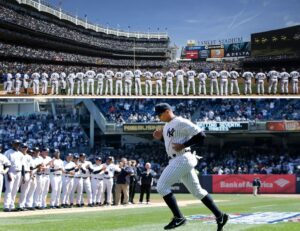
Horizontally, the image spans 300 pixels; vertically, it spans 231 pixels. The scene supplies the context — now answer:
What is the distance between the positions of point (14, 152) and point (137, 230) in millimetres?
7394

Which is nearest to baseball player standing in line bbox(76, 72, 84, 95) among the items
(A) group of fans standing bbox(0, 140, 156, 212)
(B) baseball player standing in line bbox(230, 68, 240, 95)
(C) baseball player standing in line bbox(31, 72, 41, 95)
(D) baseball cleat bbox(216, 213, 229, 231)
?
(C) baseball player standing in line bbox(31, 72, 41, 95)

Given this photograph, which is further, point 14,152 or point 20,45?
point 20,45

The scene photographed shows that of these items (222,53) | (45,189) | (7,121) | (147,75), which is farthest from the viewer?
(222,53)

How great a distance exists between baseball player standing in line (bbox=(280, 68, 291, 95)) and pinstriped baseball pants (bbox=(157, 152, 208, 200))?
3210cm

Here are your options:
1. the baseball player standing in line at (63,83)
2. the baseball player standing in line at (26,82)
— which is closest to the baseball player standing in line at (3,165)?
the baseball player standing in line at (63,83)

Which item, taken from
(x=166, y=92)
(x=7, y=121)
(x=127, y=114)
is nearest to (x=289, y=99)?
(x=166, y=92)

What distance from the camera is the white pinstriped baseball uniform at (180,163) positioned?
23.7ft

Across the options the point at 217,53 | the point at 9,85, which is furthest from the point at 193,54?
the point at 9,85

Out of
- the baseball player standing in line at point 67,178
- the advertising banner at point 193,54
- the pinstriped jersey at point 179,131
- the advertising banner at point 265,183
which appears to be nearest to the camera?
the pinstriped jersey at point 179,131

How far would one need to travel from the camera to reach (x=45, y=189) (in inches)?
663

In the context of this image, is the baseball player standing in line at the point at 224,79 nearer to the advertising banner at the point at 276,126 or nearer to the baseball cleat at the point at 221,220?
the advertising banner at the point at 276,126

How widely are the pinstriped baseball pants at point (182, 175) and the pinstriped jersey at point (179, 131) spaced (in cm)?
16

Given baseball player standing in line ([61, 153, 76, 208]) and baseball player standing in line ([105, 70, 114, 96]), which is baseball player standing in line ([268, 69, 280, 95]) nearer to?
baseball player standing in line ([105, 70, 114, 96])

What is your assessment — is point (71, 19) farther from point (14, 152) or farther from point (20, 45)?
point (14, 152)
